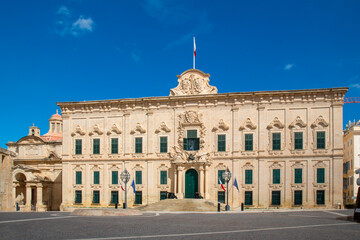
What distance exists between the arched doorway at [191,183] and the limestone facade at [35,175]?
750 inches

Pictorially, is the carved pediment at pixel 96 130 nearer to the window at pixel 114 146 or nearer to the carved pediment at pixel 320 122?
the window at pixel 114 146

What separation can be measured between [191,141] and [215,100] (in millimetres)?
4967

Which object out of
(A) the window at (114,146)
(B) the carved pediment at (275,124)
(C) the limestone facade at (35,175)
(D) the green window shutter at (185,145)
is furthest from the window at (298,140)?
(C) the limestone facade at (35,175)

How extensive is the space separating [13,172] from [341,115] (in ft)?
126

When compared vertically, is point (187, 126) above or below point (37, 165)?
above

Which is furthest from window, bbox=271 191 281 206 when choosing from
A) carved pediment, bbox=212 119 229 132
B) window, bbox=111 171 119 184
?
window, bbox=111 171 119 184

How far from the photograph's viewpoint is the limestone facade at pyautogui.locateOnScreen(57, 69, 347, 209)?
4059cm

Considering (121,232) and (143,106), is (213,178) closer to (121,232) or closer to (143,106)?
(143,106)

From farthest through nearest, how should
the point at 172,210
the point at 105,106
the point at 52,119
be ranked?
the point at 52,119
the point at 105,106
the point at 172,210

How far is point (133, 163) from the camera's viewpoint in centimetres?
4506

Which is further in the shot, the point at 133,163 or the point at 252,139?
the point at 133,163

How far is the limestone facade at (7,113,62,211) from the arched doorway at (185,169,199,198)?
1904cm

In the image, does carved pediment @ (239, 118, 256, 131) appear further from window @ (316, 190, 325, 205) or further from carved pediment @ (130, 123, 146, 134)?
carved pediment @ (130, 123, 146, 134)

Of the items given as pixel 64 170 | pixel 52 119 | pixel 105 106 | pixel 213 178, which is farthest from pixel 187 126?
pixel 52 119
